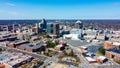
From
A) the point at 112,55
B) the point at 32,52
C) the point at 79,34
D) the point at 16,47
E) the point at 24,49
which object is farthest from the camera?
the point at 79,34

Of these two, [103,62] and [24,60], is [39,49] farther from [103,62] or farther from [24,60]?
[103,62]

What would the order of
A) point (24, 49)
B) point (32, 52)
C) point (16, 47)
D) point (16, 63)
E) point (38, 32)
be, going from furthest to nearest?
point (38, 32) < point (16, 47) < point (24, 49) < point (32, 52) < point (16, 63)

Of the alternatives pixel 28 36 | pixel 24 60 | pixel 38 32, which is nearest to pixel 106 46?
pixel 24 60

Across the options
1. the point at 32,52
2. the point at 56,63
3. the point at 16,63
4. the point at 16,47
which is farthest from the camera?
the point at 16,47

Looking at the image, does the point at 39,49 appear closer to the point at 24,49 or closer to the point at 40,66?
the point at 24,49

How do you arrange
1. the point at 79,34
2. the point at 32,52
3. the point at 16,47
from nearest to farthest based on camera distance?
the point at 32,52 → the point at 16,47 → the point at 79,34

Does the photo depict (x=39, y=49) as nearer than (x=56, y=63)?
No

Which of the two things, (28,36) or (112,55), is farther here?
(28,36)

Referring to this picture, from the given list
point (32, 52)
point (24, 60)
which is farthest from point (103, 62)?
point (32, 52)

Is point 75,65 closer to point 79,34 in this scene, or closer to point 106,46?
point 106,46
